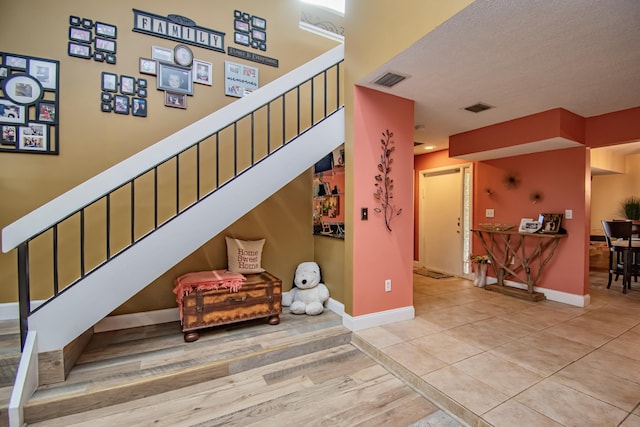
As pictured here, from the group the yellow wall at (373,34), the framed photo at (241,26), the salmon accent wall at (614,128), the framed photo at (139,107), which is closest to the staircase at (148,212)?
the yellow wall at (373,34)

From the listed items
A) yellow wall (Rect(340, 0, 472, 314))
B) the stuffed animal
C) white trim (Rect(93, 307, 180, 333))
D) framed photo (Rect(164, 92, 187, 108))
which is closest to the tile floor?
the stuffed animal

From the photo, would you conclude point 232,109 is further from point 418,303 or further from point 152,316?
point 418,303

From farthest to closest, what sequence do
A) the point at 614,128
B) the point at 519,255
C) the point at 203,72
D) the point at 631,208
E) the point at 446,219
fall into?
the point at 631,208 → the point at 446,219 → the point at 519,255 → the point at 614,128 → the point at 203,72

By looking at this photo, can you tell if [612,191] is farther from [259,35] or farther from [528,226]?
[259,35]

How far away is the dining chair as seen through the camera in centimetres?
441

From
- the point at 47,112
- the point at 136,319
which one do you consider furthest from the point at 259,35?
the point at 136,319

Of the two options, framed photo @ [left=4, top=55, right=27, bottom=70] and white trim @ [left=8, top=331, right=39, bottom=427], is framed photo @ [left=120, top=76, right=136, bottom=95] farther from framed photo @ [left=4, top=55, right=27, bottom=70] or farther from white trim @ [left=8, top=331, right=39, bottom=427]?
white trim @ [left=8, top=331, right=39, bottom=427]

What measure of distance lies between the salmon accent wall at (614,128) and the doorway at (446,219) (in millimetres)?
1678

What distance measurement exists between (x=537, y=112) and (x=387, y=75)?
2.17 metres

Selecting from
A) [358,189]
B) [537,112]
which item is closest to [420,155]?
[537,112]

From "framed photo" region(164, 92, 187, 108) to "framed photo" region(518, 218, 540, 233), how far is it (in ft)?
15.7

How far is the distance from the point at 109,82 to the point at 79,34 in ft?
1.56

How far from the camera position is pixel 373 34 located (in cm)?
262

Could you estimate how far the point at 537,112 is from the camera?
3.53m
